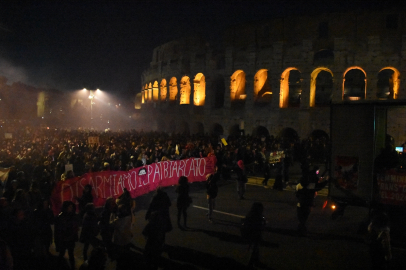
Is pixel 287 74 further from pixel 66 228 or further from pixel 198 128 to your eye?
pixel 66 228

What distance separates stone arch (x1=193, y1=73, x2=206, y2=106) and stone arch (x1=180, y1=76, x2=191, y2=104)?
75.7 inches

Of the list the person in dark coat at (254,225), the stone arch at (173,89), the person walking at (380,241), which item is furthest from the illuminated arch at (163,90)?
the person walking at (380,241)

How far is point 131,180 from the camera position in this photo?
1153cm

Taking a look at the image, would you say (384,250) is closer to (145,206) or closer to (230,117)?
(145,206)

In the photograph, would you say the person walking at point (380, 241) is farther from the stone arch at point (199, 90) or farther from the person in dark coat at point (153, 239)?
the stone arch at point (199, 90)

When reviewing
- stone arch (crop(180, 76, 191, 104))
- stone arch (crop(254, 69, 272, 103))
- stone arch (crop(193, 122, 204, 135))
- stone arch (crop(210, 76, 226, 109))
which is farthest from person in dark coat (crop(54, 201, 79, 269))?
stone arch (crop(180, 76, 191, 104))

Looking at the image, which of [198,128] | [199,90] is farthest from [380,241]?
[198,128]

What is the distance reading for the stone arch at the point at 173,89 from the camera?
4074 cm

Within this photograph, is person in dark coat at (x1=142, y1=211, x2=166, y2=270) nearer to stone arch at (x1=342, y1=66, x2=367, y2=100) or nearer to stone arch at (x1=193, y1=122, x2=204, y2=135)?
stone arch at (x1=342, y1=66, x2=367, y2=100)

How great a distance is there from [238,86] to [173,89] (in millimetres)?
10557

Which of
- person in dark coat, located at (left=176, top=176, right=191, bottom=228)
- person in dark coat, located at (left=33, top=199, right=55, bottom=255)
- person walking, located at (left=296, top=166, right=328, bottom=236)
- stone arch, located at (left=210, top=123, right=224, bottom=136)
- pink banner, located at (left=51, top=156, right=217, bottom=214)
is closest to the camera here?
person in dark coat, located at (left=33, top=199, right=55, bottom=255)

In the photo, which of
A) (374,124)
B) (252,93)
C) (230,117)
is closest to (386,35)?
(252,93)

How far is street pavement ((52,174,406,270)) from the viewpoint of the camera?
6.75m

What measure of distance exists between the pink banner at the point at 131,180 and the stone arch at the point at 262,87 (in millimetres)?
17791
